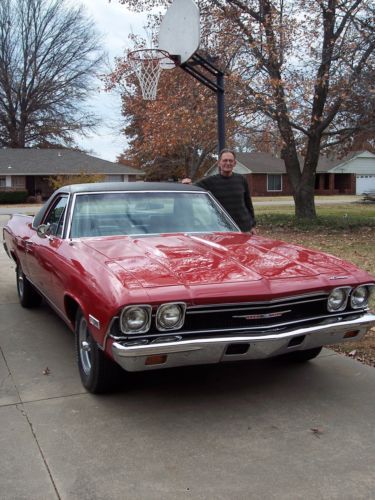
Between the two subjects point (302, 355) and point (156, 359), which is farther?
point (302, 355)

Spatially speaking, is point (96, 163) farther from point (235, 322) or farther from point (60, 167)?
point (235, 322)

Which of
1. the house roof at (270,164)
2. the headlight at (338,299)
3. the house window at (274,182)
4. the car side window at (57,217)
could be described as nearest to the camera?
the headlight at (338,299)

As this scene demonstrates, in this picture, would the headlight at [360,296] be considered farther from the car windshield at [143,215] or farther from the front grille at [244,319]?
the car windshield at [143,215]

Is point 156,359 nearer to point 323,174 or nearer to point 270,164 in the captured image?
point 270,164

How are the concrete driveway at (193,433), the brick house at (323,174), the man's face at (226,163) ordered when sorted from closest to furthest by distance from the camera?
1. the concrete driveway at (193,433)
2. the man's face at (226,163)
3. the brick house at (323,174)

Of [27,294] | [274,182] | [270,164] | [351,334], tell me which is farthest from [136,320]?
[270,164]

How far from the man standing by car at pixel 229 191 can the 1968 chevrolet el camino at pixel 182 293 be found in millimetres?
1347

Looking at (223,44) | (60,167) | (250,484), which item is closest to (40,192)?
(60,167)

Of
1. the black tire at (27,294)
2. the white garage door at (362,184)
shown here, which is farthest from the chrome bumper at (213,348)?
the white garage door at (362,184)

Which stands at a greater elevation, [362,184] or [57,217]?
[362,184]

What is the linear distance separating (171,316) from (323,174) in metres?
49.9

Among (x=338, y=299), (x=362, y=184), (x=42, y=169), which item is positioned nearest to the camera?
(x=338, y=299)

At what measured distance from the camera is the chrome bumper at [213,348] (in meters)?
3.35

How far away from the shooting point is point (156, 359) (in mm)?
3416
